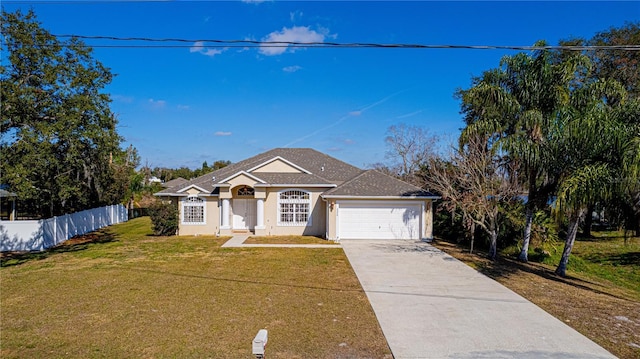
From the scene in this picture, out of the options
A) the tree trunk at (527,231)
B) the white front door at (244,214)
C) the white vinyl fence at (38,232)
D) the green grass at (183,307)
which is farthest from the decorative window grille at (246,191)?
the tree trunk at (527,231)

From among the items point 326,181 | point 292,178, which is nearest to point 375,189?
point 326,181

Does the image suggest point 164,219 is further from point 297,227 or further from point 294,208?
point 297,227

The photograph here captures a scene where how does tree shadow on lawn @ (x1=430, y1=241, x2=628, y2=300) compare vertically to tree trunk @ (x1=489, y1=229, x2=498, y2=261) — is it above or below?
below

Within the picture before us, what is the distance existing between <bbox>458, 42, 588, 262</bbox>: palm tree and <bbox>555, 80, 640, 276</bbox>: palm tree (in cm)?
87

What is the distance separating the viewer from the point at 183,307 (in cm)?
920

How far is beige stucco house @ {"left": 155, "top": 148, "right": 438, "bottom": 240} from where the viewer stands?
66.4 feet

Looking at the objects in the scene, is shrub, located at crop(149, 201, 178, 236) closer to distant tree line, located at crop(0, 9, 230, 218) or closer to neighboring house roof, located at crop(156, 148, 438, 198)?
neighboring house roof, located at crop(156, 148, 438, 198)

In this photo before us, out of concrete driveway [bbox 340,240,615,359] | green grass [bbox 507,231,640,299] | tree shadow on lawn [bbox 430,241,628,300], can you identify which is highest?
concrete driveway [bbox 340,240,615,359]

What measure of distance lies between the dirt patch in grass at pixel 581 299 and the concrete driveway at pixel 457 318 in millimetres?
Answer: 433

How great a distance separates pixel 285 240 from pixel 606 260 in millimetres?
16367

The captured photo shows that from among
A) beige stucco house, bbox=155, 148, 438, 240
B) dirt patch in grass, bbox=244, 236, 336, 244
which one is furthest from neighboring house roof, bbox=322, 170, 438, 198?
dirt patch in grass, bbox=244, 236, 336, 244

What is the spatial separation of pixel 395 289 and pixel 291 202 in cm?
1129

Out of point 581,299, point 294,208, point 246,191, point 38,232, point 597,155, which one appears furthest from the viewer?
point 246,191

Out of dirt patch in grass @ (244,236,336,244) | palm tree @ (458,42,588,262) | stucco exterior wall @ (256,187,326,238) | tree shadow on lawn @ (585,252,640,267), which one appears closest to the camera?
palm tree @ (458,42,588,262)
